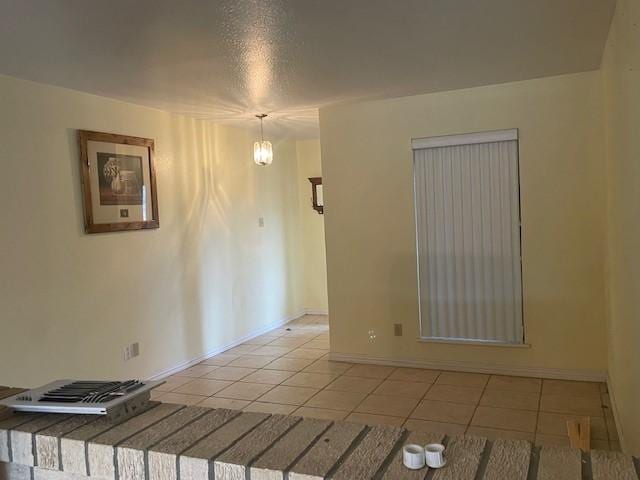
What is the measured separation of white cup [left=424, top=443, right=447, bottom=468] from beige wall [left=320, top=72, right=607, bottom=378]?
343 centimetres

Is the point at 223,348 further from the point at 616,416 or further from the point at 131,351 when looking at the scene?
the point at 616,416

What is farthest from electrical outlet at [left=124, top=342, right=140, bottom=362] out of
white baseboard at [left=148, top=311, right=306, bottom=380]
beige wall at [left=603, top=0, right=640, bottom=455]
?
beige wall at [left=603, top=0, right=640, bottom=455]

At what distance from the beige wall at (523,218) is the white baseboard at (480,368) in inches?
0.6

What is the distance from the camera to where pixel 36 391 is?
1.39m

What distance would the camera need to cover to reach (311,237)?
7.09 meters

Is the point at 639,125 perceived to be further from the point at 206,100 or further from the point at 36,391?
the point at 206,100

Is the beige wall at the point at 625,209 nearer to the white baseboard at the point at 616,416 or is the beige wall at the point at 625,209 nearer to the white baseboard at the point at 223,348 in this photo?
the white baseboard at the point at 616,416

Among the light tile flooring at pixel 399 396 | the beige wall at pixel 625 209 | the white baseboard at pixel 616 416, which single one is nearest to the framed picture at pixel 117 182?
the light tile flooring at pixel 399 396

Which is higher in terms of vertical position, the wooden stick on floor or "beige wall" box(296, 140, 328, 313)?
"beige wall" box(296, 140, 328, 313)

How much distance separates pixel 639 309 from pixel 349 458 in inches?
60.8

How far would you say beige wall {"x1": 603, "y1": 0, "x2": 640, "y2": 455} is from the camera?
2.08 meters

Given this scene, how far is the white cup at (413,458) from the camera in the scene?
97cm

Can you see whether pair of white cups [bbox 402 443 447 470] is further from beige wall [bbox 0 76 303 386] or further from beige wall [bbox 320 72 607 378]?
beige wall [bbox 320 72 607 378]

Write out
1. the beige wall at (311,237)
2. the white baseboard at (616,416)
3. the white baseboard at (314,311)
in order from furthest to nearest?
the white baseboard at (314,311)
the beige wall at (311,237)
the white baseboard at (616,416)
